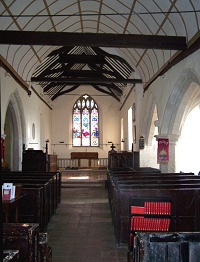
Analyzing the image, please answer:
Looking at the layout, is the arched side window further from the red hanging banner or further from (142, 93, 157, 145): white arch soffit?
the red hanging banner

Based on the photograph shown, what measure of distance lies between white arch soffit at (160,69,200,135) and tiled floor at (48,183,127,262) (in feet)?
8.43

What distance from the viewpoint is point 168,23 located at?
6383mm

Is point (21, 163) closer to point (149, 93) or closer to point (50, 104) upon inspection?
point (149, 93)

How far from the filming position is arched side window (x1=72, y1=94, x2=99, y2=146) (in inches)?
757

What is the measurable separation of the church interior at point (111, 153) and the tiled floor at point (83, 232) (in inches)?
0.9

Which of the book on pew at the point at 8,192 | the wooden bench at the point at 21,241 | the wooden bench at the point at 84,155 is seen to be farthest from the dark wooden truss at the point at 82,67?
the wooden bench at the point at 21,241

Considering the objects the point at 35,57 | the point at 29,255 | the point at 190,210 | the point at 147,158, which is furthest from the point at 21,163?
the point at 29,255

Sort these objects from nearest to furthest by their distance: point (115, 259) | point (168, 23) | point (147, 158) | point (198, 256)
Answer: point (198, 256) < point (115, 259) < point (168, 23) < point (147, 158)

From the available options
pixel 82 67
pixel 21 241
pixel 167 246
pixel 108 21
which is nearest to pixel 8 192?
pixel 21 241

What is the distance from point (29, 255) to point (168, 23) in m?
5.56

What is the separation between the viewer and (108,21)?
27.3ft

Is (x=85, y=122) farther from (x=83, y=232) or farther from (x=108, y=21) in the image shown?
(x=83, y=232)

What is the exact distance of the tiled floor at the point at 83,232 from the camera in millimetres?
4027

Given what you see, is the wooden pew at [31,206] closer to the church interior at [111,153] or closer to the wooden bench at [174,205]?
the church interior at [111,153]
